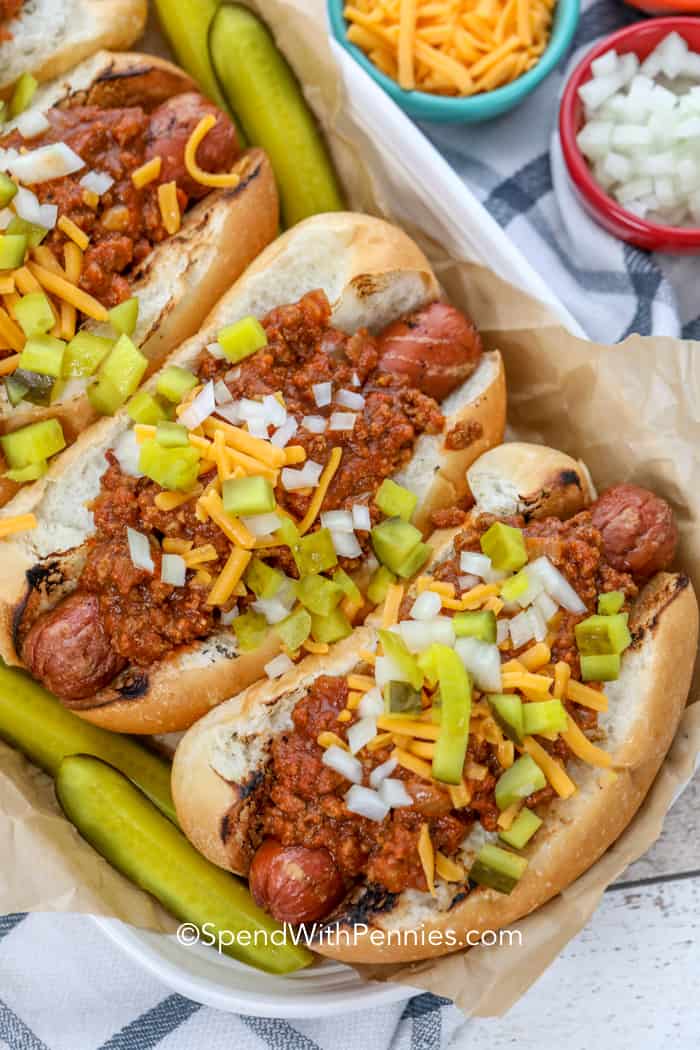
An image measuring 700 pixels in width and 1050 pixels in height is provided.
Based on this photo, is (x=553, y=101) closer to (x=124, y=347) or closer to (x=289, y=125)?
(x=289, y=125)

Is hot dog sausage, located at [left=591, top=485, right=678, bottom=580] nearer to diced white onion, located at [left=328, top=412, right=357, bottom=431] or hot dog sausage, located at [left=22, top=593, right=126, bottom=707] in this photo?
diced white onion, located at [left=328, top=412, right=357, bottom=431]

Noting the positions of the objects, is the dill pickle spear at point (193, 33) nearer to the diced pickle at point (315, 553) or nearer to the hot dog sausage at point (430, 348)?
the hot dog sausage at point (430, 348)

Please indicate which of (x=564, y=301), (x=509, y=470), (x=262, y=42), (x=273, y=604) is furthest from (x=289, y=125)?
(x=273, y=604)

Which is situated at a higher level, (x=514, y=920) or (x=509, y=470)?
(x=509, y=470)

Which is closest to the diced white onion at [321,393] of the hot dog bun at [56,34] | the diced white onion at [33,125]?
the diced white onion at [33,125]

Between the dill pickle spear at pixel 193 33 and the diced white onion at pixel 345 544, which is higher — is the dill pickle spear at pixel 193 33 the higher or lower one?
the higher one

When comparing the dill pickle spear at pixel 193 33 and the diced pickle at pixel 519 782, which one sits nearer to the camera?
the diced pickle at pixel 519 782

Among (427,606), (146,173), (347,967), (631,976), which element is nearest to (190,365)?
(146,173)

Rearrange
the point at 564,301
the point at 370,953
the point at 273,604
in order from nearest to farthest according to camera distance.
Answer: the point at 370,953 → the point at 273,604 → the point at 564,301
